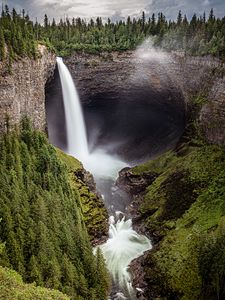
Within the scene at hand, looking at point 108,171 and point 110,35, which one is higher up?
point 110,35

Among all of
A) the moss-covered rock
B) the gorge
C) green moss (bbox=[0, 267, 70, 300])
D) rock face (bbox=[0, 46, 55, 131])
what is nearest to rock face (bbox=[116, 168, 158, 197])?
the gorge

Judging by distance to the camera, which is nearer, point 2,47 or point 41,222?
point 41,222

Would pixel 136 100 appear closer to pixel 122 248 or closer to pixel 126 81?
pixel 126 81

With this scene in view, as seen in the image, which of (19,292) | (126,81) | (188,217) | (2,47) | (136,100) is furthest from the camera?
(136,100)

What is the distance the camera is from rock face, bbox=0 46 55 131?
2726 inches

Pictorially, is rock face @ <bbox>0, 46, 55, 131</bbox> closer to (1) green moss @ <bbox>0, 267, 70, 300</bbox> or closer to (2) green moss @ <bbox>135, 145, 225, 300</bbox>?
(2) green moss @ <bbox>135, 145, 225, 300</bbox>

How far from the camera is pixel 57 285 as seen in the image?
54969mm

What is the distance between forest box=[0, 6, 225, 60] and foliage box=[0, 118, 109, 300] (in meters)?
15.4

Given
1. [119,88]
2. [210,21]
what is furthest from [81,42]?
[210,21]

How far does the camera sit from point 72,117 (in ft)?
334

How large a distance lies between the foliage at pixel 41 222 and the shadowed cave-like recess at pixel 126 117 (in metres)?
24.6

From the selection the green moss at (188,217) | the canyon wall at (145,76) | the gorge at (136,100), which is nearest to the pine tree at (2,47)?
the gorge at (136,100)

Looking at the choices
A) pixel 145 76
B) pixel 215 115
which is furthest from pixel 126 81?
pixel 215 115

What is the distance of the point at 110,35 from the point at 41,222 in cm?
6427
